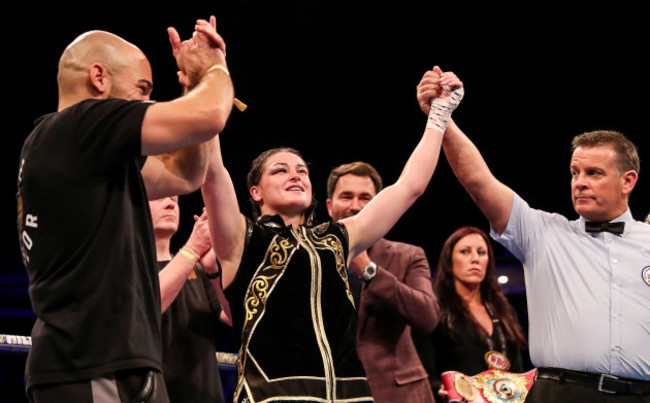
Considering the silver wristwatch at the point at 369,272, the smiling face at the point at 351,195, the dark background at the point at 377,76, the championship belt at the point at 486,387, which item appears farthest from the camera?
the dark background at the point at 377,76

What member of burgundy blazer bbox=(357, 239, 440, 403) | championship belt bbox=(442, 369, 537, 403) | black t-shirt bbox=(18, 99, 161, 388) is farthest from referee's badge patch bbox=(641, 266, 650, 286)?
black t-shirt bbox=(18, 99, 161, 388)

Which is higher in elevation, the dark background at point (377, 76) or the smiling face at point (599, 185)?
the dark background at point (377, 76)

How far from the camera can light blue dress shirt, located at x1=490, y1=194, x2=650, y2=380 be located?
234cm

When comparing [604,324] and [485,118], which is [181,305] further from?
[485,118]

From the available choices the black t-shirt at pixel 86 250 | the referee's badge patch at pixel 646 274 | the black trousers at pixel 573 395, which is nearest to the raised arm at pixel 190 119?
the black t-shirt at pixel 86 250

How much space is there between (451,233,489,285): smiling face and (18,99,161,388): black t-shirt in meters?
2.31

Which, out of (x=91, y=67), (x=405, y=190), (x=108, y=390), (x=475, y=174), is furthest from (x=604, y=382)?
(x=91, y=67)

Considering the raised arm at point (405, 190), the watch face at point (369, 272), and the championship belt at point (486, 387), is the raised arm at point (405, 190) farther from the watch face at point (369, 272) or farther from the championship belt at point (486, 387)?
the championship belt at point (486, 387)

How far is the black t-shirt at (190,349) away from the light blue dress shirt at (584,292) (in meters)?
1.13

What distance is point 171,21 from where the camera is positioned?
552 centimetres

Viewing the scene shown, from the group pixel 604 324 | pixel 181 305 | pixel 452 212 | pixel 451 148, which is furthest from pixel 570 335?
pixel 452 212

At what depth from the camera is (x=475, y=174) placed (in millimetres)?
2443

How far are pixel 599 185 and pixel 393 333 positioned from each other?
98cm

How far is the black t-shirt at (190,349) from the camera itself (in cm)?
250
